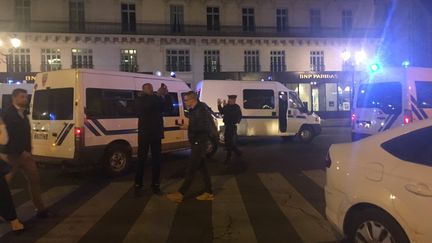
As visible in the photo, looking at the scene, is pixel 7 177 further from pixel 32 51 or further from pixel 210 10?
pixel 210 10

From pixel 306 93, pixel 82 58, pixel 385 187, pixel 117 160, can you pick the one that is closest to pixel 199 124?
pixel 117 160

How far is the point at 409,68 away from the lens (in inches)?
408

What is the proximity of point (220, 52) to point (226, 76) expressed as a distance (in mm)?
2011

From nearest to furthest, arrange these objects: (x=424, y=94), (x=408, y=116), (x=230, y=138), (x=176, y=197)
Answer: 1. (x=176, y=197)
2. (x=408, y=116)
3. (x=424, y=94)
4. (x=230, y=138)

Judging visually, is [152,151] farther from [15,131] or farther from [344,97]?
[344,97]

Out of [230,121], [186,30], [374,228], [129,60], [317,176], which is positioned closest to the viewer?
[374,228]

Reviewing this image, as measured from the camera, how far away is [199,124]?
293 inches

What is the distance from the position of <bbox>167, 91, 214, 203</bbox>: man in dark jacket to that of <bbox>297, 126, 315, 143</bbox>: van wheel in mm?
9715

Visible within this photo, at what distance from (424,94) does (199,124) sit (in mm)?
5942

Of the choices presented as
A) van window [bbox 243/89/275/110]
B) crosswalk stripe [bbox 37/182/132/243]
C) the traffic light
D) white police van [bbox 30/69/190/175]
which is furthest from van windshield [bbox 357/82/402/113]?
crosswalk stripe [bbox 37/182/132/243]

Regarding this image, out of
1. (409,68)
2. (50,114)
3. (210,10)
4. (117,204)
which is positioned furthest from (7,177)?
(210,10)

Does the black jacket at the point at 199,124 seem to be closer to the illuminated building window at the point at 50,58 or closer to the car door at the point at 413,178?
the car door at the point at 413,178

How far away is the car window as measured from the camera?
394 centimetres

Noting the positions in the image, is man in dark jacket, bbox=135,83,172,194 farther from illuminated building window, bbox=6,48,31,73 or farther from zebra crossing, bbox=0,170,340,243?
illuminated building window, bbox=6,48,31,73
